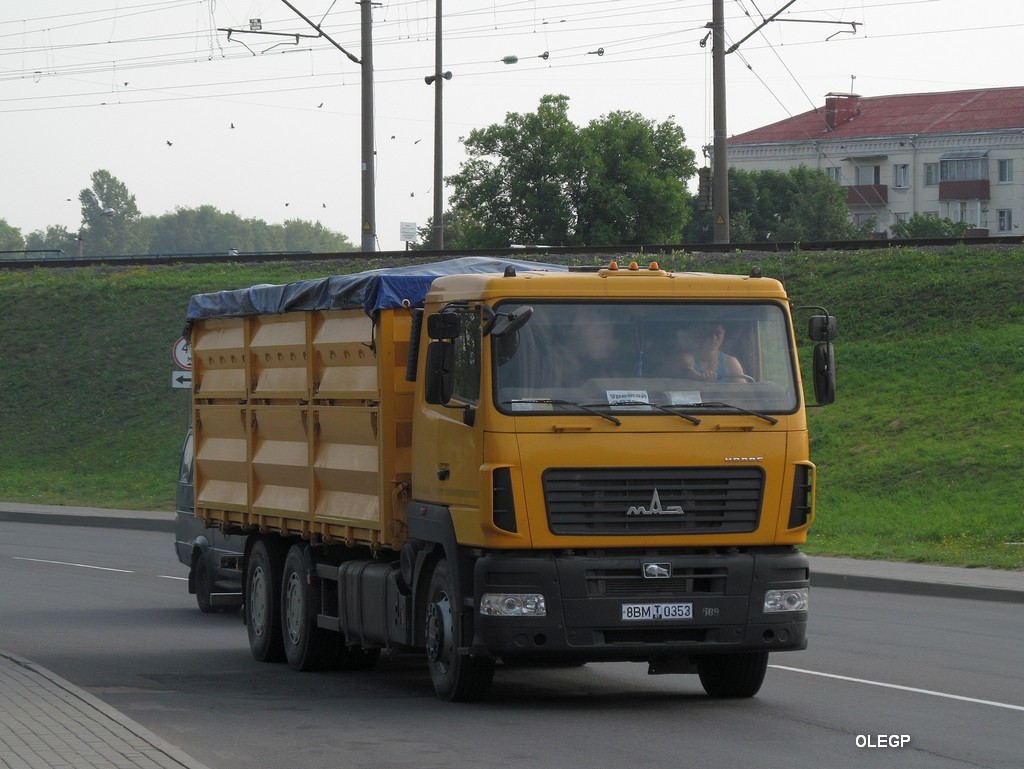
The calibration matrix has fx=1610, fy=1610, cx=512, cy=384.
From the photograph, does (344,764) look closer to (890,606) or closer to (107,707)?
(107,707)

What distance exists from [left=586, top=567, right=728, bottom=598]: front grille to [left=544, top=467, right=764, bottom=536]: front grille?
0.76 ft

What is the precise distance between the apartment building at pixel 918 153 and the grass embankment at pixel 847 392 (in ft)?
189

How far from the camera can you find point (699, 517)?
31.0ft

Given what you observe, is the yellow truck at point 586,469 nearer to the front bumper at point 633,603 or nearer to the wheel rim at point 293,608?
the front bumper at point 633,603

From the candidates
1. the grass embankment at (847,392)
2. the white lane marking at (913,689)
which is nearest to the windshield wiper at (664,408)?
the white lane marking at (913,689)

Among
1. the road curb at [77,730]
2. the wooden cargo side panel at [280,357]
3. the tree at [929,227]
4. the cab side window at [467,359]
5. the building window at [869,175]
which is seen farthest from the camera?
the building window at [869,175]

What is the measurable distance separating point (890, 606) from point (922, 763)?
8.78 m

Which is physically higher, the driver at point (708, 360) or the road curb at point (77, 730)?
the driver at point (708, 360)

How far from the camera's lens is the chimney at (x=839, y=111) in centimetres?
10094

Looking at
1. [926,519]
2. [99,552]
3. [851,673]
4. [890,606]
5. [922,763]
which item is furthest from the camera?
[99,552]

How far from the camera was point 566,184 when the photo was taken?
85.2 meters

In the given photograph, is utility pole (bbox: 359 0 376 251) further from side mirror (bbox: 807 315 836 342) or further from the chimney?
the chimney

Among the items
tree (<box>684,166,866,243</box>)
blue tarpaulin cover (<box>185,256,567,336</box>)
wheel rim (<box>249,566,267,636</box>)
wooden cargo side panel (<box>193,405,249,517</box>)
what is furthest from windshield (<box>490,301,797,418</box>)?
tree (<box>684,166,866,243</box>)

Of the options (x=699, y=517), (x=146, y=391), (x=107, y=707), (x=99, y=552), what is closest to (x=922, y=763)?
(x=699, y=517)
